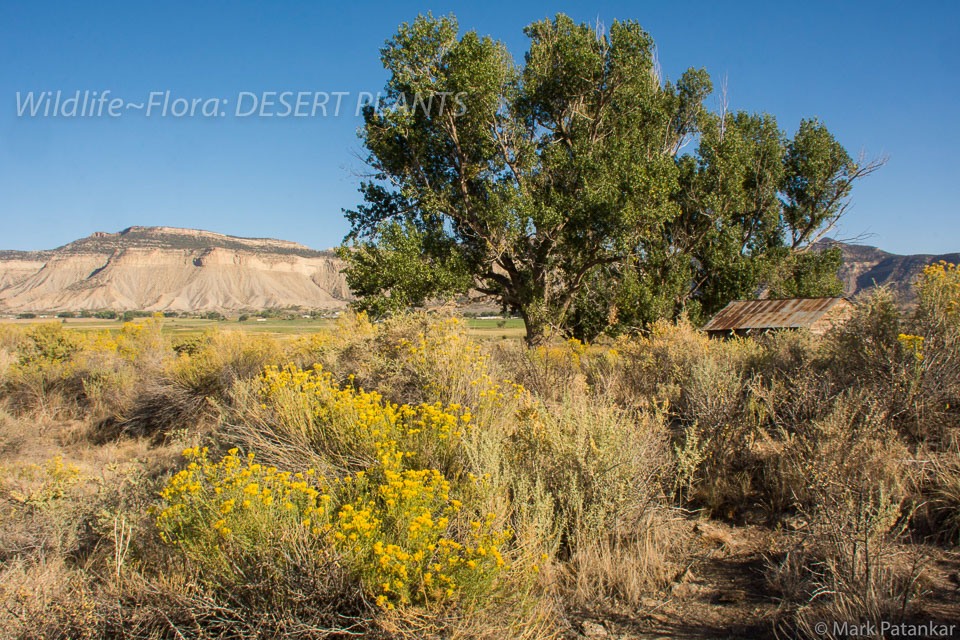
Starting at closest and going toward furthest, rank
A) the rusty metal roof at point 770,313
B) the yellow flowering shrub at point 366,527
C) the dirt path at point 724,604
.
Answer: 1. the yellow flowering shrub at point 366,527
2. the dirt path at point 724,604
3. the rusty metal roof at point 770,313

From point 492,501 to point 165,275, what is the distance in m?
147

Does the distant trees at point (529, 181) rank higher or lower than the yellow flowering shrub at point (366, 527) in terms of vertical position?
higher

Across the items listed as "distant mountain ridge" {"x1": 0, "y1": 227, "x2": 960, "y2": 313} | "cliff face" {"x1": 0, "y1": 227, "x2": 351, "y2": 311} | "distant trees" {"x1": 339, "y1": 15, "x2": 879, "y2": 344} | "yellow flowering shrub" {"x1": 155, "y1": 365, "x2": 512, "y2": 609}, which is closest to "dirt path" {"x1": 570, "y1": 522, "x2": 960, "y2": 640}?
"yellow flowering shrub" {"x1": 155, "y1": 365, "x2": 512, "y2": 609}

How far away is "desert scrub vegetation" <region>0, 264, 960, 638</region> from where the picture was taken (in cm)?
276

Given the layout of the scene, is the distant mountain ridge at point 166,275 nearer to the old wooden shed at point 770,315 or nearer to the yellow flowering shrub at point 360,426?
the old wooden shed at point 770,315

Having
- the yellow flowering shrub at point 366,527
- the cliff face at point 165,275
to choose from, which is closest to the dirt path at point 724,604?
the yellow flowering shrub at point 366,527

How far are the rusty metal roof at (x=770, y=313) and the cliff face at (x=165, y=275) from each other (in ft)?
335

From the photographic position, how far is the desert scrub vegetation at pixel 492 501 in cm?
276

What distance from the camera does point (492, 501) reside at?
3537 mm

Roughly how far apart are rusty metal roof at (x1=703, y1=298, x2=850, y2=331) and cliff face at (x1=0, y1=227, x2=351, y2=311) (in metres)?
102

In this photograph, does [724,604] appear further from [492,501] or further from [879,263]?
[879,263]

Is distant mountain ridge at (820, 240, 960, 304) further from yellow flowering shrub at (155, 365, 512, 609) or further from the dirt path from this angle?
yellow flowering shrub at (155, 365, 512, 609)

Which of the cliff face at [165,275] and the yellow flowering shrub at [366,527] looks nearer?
the yellow flowering shrub at [366,527]

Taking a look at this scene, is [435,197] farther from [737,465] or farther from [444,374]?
[737,465]
